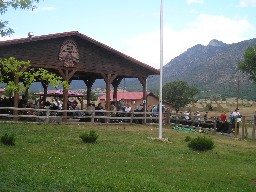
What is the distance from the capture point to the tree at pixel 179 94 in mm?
79438

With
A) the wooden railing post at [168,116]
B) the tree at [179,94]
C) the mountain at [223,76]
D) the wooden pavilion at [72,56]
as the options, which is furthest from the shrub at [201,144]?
the mountain at [223,76]

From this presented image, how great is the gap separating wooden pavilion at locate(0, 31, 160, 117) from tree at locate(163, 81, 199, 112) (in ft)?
173

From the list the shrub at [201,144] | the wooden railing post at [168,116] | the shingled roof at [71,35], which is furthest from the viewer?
the wooden railing post at [168,116]

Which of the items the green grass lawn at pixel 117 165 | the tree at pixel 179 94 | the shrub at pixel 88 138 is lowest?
the green grass lawn at pixel 117 165

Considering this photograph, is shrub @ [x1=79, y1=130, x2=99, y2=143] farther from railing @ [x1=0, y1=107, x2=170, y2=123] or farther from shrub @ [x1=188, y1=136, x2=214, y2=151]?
railing @ [x1=0, y1=107, x2=170, y2=123]

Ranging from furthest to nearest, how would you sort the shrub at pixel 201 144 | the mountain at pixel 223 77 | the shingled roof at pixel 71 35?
1. the mountain at pixel 223 77
2. the shingled roof at pixel 71 35
3. the shrub at pixel 201 144

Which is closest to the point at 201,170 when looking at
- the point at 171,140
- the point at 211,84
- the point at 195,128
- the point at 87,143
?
the point at 87,143

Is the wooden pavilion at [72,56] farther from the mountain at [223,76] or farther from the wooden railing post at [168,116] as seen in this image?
the mountain at [223,76]

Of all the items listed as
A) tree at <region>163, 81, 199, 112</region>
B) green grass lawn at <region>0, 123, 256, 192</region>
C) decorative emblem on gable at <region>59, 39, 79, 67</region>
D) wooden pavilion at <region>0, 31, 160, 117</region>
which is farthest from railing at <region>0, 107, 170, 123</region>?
tree at <region>163, 81, 199, 112</region>

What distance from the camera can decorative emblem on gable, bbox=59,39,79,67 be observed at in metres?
24.6

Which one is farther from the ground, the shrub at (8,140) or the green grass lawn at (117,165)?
the shrub at (8,140)

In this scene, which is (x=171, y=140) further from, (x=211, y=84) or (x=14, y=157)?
(x=211, y=84)

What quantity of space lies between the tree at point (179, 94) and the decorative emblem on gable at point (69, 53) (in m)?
55.9

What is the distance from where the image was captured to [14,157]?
11.3m
